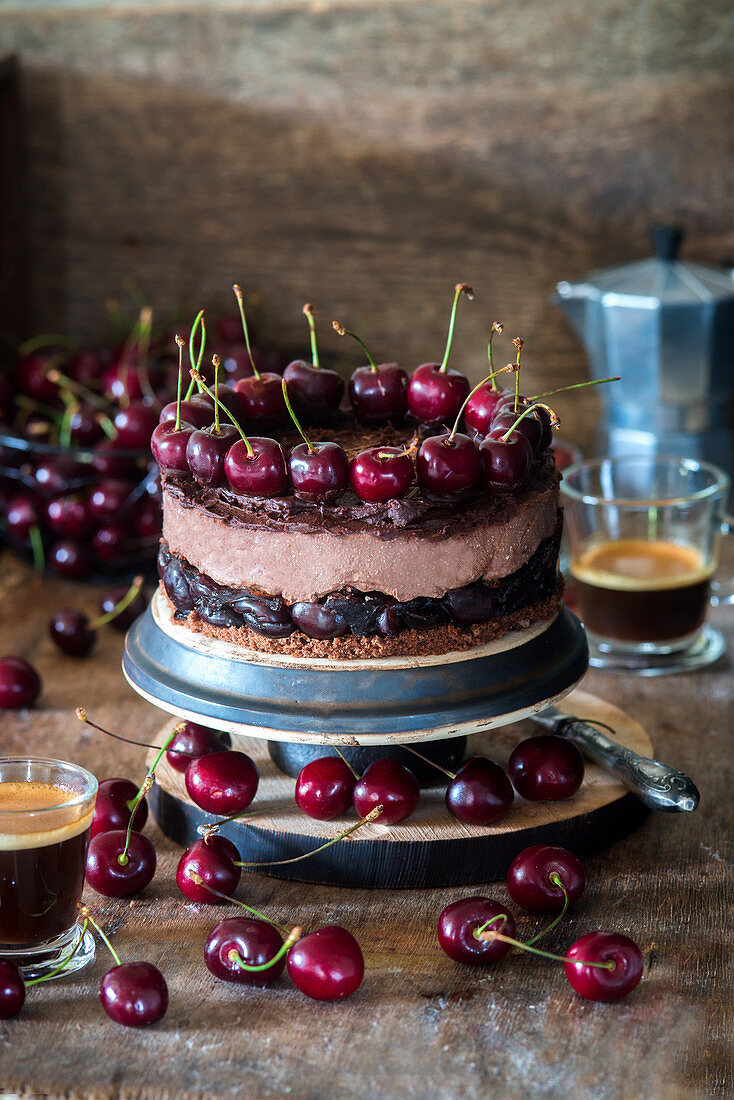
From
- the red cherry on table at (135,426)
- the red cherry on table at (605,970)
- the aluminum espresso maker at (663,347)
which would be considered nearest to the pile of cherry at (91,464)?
the red cherry on table at (135,426)

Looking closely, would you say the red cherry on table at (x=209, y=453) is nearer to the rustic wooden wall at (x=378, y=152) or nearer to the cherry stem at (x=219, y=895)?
the cherry stem at (x=219, y=895)

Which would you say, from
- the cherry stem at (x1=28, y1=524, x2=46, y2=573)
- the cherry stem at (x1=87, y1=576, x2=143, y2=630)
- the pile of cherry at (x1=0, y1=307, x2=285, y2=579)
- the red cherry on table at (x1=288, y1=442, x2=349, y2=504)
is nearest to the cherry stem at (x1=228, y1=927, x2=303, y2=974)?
the red cherry on table at (x1=288, y1=442, x2=349, y2=504)

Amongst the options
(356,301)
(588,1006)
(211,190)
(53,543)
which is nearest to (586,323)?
(356,301)

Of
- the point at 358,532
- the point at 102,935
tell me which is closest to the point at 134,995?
the point at 102,935

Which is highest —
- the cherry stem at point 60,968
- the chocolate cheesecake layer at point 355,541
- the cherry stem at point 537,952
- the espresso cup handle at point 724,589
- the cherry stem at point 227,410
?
the cherry stem at point 227,410

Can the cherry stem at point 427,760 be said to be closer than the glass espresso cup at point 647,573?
Yes

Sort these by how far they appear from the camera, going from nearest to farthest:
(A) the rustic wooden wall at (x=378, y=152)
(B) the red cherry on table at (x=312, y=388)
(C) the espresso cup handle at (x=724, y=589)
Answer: (B) the red cherry on table at (x=312, y=388) < (C) the espresso cup handle at (x=724, y=589) < (A) the rustic wooden wall at (x=378, y=152)
